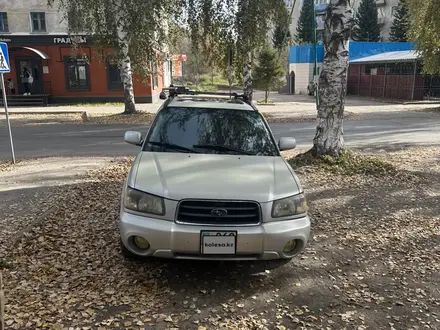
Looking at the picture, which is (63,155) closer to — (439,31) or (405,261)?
(405,261)

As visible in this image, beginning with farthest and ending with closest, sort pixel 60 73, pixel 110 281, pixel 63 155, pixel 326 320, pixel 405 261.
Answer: pixel 60 73, pixel 63 155, pixel 405 261, pixel 110 281, pixel 326 320

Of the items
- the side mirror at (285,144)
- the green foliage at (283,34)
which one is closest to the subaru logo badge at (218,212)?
the side mirror at (285,144)

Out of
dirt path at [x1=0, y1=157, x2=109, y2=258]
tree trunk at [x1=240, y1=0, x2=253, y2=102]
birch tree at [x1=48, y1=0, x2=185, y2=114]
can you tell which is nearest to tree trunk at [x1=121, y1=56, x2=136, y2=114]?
birch tree at [x1=48, y1=0, x2=185, y2=114]

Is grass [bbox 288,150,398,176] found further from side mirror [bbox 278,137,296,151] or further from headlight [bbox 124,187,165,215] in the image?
headlight [bbox 124,187,165,215]

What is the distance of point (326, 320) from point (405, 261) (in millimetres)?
1604

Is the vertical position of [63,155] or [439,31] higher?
[439,31]

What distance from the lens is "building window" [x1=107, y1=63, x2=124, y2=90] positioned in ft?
89.8

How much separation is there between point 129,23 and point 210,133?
1186 centimetres

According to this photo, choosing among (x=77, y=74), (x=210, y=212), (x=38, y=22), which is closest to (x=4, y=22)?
(x=38, y=22)

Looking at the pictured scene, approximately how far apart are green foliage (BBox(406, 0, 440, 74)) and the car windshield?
10451 millimetres

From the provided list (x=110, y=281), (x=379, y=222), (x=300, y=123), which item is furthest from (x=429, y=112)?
(x=110, y=281)

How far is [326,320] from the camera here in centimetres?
327

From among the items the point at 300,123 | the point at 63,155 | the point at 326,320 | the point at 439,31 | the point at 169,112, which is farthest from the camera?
the point at 300,123

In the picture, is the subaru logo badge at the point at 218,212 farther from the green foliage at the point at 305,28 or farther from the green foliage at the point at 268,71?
the green foliage at the point at 305,28
